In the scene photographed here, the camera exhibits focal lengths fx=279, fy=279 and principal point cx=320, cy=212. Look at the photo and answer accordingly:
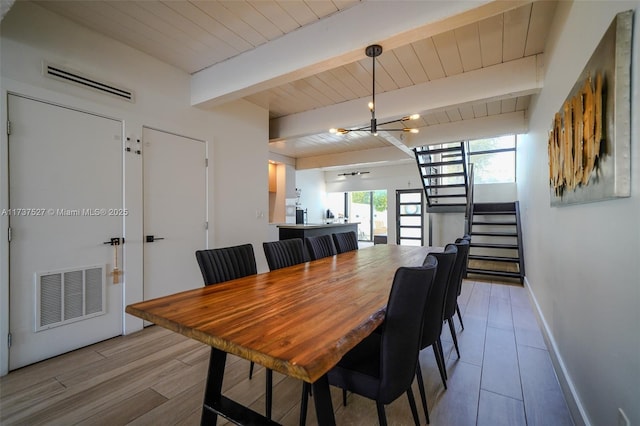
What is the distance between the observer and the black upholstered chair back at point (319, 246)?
303 cm

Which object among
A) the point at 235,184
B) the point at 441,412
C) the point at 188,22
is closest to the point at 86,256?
the point at 235,184

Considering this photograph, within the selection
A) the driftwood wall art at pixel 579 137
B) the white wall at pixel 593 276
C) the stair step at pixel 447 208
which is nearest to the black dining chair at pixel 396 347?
the white wall at pixel 593 276

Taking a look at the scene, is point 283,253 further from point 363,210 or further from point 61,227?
point 363,210

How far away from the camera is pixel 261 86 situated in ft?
9.11

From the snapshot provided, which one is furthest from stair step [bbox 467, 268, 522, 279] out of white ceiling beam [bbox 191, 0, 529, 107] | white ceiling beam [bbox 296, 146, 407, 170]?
white ceiling beam [bbox 191, 0, 529, 107]

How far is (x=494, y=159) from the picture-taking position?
6.29 metres

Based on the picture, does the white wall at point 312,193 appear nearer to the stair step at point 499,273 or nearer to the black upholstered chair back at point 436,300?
the stair step at point 499,273

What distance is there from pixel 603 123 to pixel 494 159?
5947 mm

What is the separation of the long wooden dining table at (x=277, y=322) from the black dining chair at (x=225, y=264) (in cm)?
22

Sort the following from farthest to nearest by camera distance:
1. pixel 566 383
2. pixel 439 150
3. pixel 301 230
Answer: pixel 439 150
pixel 301 230
pixel 566 383

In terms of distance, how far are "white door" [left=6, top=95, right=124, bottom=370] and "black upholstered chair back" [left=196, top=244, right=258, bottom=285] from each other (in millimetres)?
1409

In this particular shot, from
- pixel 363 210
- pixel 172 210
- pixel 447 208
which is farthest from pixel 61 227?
pixel 363 210

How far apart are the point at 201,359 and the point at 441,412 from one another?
1822 millimetres

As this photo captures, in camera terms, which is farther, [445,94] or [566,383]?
[445,94]
